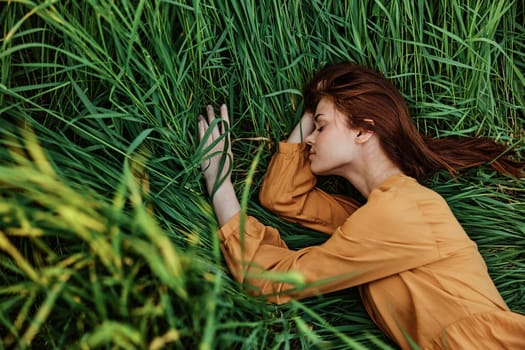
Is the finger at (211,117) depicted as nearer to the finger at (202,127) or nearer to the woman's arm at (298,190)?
the finger at (202,127)

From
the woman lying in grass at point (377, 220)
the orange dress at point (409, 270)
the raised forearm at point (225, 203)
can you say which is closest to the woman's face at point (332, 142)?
the woman lying in grass at point (377, 220)

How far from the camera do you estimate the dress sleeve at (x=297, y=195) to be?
1.95 m

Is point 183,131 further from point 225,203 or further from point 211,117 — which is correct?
point 225,203

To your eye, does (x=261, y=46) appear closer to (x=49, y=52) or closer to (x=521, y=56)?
(x=49, y=52)

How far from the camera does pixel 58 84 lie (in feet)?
5.37

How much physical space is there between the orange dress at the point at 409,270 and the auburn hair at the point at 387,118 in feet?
0.68

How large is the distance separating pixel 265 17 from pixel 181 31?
0.32 metres

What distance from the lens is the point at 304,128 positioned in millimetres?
1967

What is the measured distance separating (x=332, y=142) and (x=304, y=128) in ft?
0.60

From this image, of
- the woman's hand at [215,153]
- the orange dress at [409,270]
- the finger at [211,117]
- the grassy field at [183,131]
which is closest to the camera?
the grassy field at [183,131]

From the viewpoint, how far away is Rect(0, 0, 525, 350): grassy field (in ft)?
4.03

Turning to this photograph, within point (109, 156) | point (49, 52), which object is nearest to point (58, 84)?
point (49, 52)

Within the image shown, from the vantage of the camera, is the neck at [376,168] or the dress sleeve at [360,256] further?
the neck at [376,168]

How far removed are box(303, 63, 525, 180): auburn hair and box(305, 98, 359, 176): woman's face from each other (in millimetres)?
30
